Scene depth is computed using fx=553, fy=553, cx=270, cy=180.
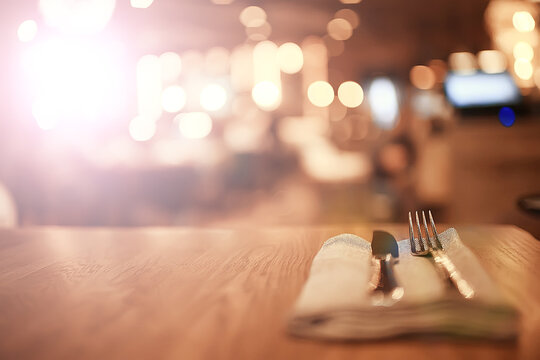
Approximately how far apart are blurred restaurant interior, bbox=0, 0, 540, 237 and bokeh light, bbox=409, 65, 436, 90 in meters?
0.03

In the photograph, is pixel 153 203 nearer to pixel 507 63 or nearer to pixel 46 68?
pixel 46 68

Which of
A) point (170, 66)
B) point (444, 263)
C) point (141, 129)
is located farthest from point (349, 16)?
point (444, 263)

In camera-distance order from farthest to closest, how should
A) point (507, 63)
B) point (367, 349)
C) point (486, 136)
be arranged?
point (507, 63)
point (486, 136)
point (367, 349)

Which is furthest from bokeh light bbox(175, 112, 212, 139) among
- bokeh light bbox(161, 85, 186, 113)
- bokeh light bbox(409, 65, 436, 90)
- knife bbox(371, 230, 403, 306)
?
knife bbox(371, 230, 403, 306)

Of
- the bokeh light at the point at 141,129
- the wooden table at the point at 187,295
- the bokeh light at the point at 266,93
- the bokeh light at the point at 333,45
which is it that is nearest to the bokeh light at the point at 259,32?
the bokeh light at the point at 333,45

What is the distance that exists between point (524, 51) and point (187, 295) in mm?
6866

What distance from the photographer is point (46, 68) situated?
19.8 ft

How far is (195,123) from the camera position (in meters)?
9.23

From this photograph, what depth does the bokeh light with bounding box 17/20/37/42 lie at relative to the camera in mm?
5316

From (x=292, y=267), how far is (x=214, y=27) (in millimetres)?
8841

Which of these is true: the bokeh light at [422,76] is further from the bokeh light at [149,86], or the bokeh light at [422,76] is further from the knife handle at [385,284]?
the knife handle at [385,284]

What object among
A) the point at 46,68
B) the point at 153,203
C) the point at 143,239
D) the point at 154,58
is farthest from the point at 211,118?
the point at 143,239

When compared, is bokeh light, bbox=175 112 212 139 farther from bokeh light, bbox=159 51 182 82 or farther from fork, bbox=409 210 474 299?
fork, bbox=409 210 474 299

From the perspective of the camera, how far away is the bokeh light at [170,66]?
9.79m
